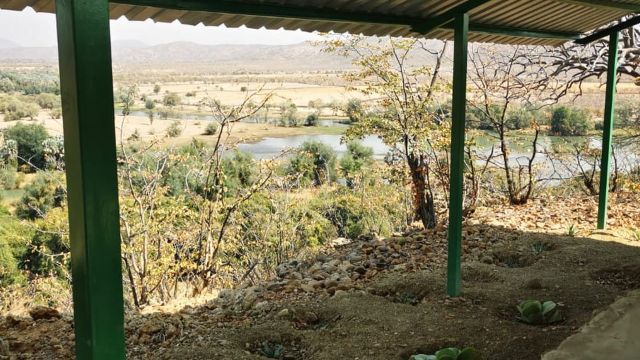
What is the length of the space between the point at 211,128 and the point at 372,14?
18.4 feet

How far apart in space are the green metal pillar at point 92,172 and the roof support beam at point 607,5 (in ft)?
13.7

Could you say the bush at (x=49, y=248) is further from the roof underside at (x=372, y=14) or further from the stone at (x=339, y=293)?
the roof underside at (x=372, y=14)

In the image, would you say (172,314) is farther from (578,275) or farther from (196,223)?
(196,223)

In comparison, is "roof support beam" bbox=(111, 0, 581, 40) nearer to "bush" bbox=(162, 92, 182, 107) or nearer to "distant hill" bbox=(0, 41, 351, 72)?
"bush" bbox=(162, 92, 182, 107)

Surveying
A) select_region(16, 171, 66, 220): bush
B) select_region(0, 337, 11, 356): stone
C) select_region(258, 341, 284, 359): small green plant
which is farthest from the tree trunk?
select_region(16, 171, 66, 220): bush

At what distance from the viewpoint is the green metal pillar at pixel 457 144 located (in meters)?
4.07

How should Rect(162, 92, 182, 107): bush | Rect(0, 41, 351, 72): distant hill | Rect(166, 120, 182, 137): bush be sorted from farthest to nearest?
Rect(0, 41, 351, 72): distant hill, Rect(162, 92, 182, 107): bush, Rect(166, 120, 182, 137): bush

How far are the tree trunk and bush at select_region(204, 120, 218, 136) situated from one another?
3.46m

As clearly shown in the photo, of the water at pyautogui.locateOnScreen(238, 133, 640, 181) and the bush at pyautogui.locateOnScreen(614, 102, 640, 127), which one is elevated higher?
the bush at pyautogui.locateOnScreen(614, 102, 640, 127)

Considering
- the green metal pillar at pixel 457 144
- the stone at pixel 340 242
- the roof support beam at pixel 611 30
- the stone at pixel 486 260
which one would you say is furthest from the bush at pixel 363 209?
the green metal pillar at pixel 457 144

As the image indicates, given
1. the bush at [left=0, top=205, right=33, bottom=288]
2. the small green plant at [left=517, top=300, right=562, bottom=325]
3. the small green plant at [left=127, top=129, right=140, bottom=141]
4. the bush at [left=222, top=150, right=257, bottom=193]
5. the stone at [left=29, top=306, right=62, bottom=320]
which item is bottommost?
the bush at [left=0, top=205, right=33, bottom=288]

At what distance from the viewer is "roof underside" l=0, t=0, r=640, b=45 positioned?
3.36m

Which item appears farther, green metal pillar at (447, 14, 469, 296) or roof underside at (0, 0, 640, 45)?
green metal pillar at (447, 14, 469, 296)

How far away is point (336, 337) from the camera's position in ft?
12.1
